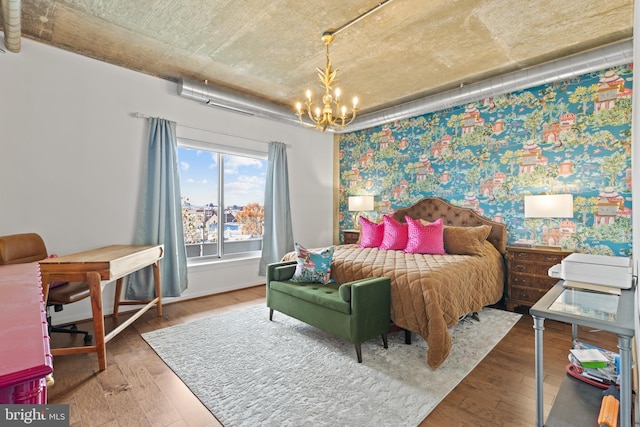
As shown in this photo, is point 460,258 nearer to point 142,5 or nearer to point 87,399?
point 87,399

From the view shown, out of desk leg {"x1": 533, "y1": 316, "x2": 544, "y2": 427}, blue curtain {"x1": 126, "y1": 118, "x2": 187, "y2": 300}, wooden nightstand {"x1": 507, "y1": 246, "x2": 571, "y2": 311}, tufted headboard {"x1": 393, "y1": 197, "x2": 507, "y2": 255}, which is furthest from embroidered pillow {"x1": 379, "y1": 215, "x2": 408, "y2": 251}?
blue curtain {"x1": 126, "y1": 118, "x2": 187, "y2": 300}

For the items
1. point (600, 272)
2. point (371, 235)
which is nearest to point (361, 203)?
point (371, 235)

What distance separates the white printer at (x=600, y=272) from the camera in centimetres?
Result: 181

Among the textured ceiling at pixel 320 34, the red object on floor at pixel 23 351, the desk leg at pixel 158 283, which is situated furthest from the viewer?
the desk leg at pixel 158 283

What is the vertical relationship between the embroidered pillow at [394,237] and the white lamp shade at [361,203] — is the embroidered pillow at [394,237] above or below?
below

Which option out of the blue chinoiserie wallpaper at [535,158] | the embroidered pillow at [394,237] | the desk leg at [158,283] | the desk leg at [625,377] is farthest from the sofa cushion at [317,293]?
the blue chinoiserie wallpaper at [535,158]

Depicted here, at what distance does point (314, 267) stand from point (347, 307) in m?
0.76

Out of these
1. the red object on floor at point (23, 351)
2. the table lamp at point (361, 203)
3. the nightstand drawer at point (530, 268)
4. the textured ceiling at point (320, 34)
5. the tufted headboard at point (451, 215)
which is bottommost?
the nightstand drawer at point (530, 268)

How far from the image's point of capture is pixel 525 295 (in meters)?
3.56

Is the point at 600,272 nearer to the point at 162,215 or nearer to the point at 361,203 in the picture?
the point at 361,203

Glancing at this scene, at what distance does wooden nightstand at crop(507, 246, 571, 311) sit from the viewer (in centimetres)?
338

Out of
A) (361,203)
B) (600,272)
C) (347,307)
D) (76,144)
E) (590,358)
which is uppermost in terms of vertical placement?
(76,144)

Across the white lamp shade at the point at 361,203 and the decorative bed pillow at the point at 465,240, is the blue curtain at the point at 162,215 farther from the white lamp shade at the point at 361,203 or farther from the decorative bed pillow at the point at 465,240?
the decorative bed pillow at the point at 465,240

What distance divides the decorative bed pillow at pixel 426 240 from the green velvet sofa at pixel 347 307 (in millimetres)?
1243
